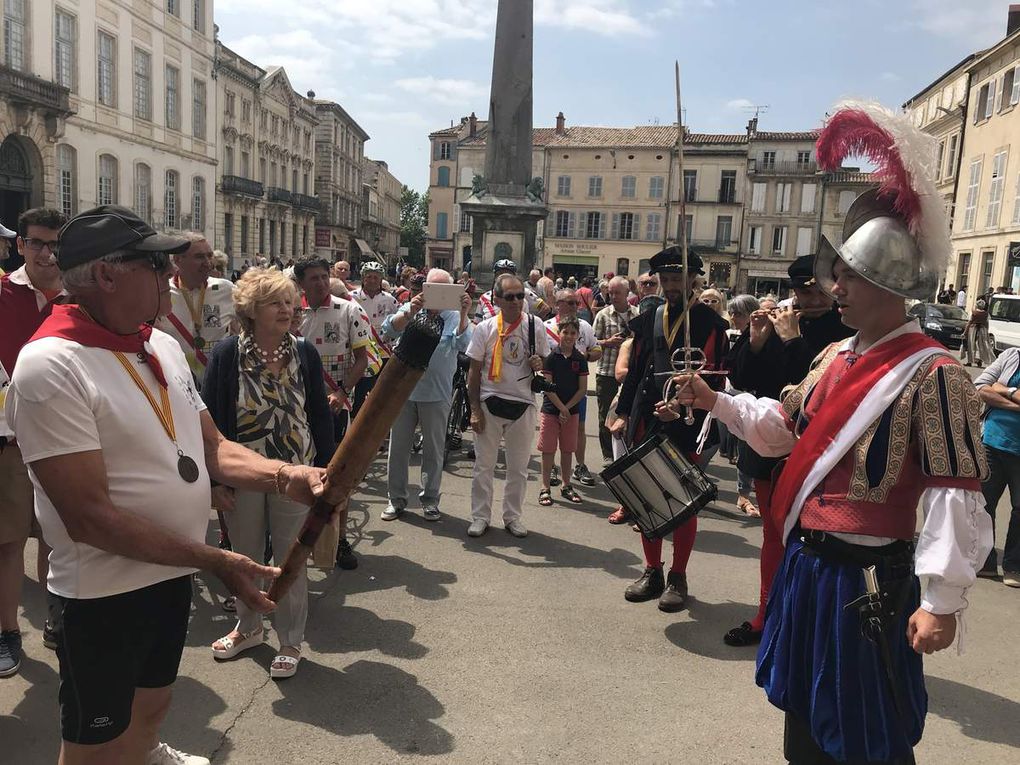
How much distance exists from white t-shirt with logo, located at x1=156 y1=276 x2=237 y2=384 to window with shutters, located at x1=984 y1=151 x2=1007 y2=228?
31.7 metres

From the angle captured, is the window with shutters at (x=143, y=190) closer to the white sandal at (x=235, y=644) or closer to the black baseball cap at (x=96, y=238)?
the white sandal at (x=235, y=644)

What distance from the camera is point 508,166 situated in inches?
552

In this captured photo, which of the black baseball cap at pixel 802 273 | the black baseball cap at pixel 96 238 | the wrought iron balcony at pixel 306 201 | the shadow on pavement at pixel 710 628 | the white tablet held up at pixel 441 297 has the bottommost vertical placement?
the shadow on pavement at pixel 710 628

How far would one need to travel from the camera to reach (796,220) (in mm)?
51312

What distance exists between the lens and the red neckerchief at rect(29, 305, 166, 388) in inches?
73.5

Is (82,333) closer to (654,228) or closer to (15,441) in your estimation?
(15,441)

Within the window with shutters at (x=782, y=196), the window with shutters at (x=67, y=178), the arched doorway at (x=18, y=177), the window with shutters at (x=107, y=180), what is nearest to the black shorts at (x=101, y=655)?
the arched doorway at (x=18, y=177)

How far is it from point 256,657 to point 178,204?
117 ft

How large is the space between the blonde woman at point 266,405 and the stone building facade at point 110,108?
85.5 ft

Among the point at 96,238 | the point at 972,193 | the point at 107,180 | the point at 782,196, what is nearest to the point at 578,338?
the point at 96,238

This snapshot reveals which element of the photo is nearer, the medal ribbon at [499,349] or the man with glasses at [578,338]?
the medal ribbon at [499,349]

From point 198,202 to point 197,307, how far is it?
117ft

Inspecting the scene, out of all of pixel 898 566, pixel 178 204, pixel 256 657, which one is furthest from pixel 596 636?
pixel 178 204

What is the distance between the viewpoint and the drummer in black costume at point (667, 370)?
4.48 m
